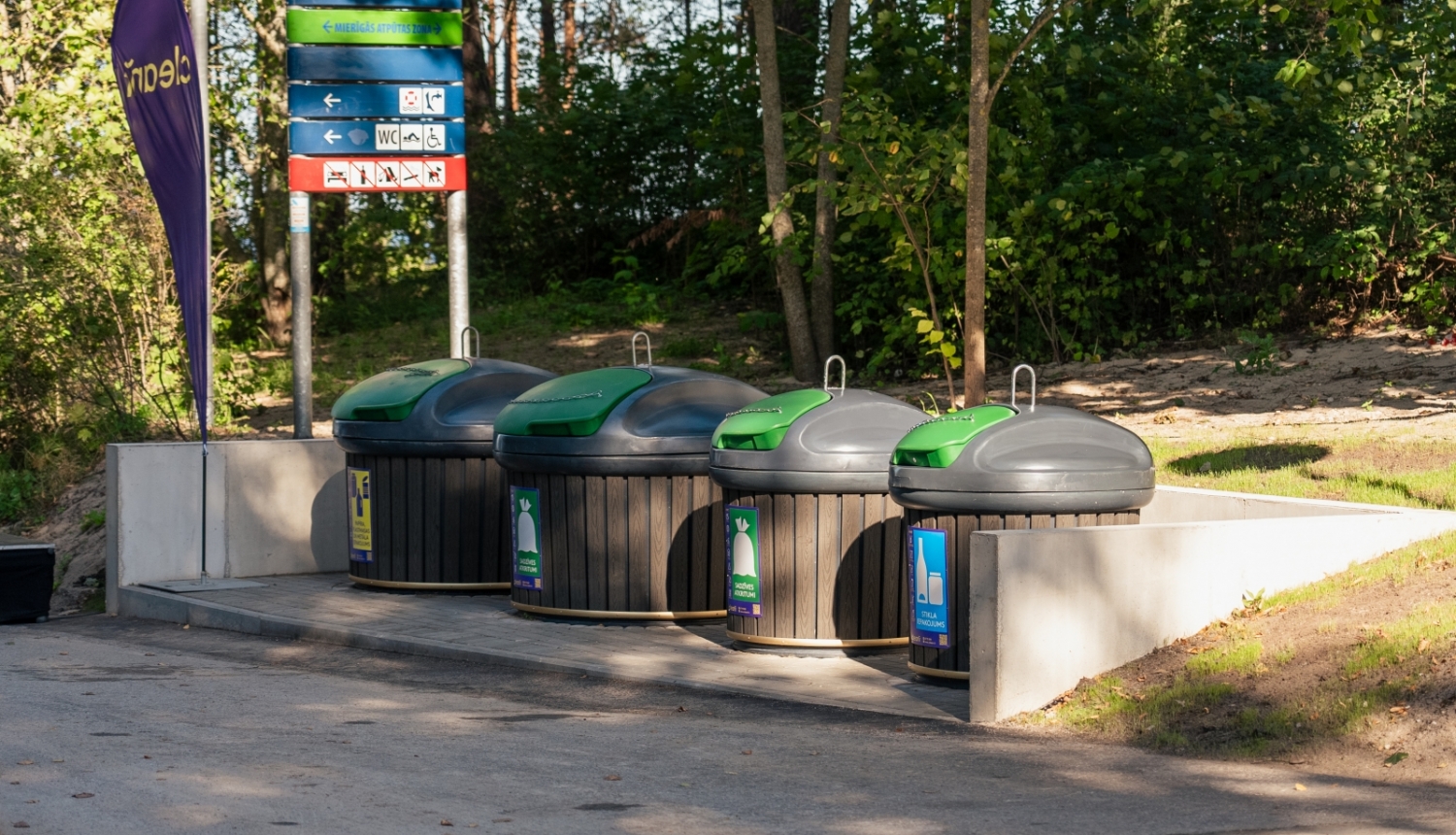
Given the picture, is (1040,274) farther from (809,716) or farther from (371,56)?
(809,716)

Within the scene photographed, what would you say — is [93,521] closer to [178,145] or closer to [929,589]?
[178,145]

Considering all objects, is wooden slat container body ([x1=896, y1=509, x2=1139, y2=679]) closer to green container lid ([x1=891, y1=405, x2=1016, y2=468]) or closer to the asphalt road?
green container lid ([x1=891, y1=405, x2=1016, y2=468])

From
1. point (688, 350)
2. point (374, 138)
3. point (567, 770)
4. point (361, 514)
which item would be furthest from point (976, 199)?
point (688, 350)

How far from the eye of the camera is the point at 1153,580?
21.7ft

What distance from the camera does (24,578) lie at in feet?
32.5

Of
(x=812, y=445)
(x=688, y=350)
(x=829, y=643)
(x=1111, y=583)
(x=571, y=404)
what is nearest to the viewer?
(x=1111, y=583)

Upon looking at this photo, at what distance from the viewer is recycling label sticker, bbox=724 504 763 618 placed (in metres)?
7.77

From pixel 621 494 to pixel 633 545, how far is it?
29 centimetres

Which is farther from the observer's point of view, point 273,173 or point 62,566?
Result: point 273,173

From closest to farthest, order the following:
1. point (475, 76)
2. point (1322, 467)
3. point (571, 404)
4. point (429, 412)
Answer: point (571, 404), point (429, 412), point (1322, 467), point (475, 76)

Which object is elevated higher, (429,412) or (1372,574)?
(429,412)

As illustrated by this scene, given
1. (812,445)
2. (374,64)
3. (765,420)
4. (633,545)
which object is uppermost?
(374,64)

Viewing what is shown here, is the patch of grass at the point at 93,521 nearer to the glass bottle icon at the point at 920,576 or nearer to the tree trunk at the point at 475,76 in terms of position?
the glass bottle icon at the point at 920,576

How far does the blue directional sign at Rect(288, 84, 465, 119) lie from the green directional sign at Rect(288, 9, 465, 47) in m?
0.32
